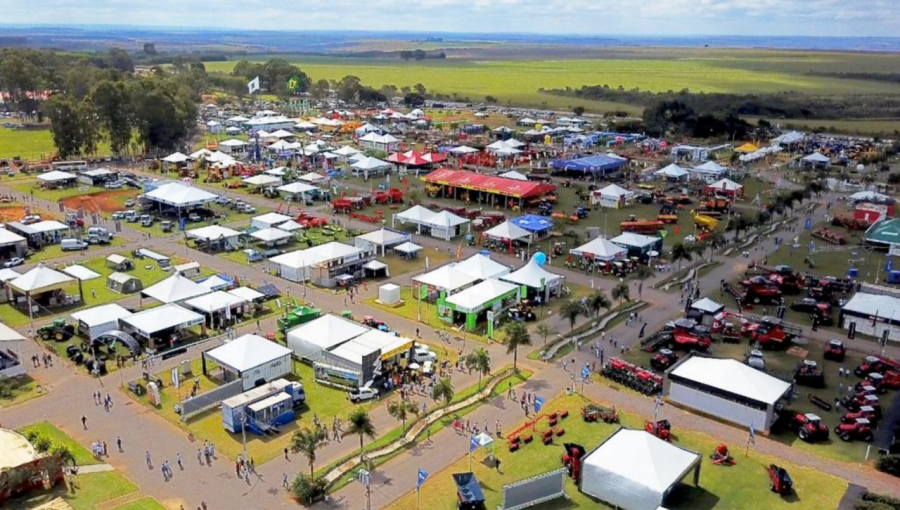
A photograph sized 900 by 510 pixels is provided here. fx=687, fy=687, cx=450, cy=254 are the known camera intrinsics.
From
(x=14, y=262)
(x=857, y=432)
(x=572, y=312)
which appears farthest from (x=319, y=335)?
(x=14, y=262)

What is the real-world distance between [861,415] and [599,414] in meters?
9.99

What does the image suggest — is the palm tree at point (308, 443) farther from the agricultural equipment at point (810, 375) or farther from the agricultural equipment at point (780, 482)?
the agricultural equipment at point (810, 375)

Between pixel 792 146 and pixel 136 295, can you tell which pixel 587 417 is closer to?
pixel 136 295

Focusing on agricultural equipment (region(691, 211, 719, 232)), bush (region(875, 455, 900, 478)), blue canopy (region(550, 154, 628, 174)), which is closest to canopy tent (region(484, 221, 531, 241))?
agricultural equipment (region(691, 211, 719, 232))

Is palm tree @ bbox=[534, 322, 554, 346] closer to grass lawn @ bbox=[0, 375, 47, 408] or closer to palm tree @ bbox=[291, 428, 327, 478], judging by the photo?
palm tree @ bbox=[291, 428, 327, 478]

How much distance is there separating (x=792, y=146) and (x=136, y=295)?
84794 millimetres

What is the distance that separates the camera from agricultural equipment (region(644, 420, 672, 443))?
2534 cm

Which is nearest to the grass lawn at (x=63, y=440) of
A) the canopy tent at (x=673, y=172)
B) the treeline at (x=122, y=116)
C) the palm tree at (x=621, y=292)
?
the palm tree at (x=621, y=292)

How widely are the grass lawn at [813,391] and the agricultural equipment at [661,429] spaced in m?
4.03

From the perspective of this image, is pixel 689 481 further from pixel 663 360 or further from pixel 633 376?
pixel 663 360

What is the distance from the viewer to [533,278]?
3931cm

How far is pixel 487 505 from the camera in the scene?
21.8 meters

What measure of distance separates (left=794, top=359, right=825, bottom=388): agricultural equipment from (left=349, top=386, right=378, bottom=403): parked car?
1829cm

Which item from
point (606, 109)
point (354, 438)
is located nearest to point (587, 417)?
point (354, 438)
